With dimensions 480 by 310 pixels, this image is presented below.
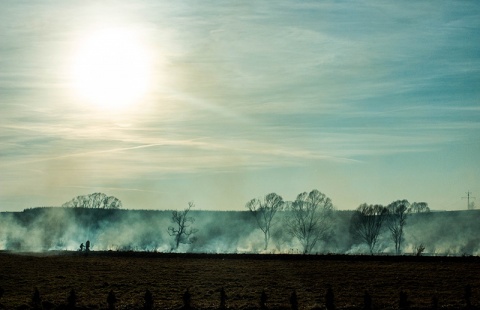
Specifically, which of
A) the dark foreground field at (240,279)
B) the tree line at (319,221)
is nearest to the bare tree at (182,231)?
the tree line at (319,221)

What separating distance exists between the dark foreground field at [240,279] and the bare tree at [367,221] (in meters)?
74.6

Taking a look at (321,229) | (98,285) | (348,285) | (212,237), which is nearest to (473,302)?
(348,285)

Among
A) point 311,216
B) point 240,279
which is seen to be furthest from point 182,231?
point 240,279

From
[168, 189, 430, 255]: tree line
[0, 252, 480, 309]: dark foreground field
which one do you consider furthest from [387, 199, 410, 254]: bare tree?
[0, 252, 480, 309]: dark foreground field

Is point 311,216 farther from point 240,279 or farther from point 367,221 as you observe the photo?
point 240,279

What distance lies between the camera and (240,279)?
60.0 m

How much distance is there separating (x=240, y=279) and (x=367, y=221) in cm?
10555

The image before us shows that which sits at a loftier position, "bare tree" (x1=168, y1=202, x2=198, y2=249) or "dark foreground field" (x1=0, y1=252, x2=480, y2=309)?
"bare tree" (x1=168, y1=202, x2=198, y2=249)

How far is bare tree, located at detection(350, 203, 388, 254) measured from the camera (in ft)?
516

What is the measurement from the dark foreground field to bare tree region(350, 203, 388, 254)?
7457 cm

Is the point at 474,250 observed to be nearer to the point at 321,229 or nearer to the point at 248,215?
the point at 321,229

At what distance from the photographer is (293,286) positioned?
55625 millimetres

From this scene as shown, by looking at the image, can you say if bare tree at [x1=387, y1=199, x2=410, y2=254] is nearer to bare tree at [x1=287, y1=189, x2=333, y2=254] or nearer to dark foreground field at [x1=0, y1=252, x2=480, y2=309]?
bare tree at [x1=287, y1=189, x2=333, y2=254]

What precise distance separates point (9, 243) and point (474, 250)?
112 meters
